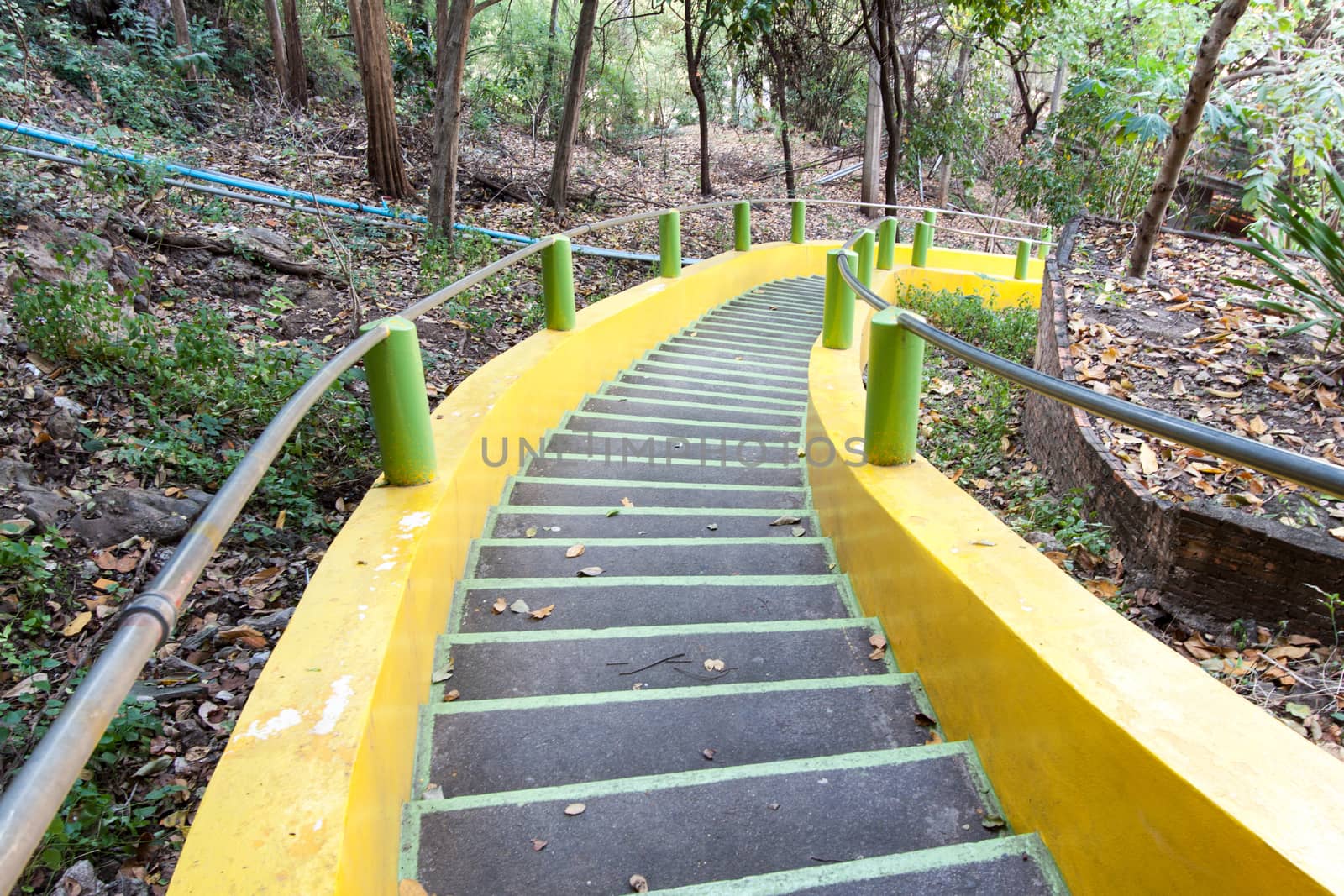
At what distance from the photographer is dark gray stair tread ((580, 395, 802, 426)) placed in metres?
5.76

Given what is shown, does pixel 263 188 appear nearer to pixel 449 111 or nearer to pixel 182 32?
pixel 449 111

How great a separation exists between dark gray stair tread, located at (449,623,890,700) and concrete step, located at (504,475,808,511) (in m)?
1.37

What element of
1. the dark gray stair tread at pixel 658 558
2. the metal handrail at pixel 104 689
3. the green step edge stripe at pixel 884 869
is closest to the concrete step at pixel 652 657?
the dark gray stair tread at pixel 658 558

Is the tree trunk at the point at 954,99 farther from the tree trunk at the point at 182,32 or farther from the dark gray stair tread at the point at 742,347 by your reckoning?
the tree trunk at the point at 182,32

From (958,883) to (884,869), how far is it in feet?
0.55

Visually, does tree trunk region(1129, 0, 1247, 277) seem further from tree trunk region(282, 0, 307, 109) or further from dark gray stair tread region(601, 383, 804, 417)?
tree trunk region(282, 0, 307, 109)

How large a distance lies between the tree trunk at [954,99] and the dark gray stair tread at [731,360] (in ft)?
43.9

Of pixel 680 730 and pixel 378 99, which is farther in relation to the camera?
pixel 378 99

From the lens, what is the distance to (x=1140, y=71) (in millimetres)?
13078

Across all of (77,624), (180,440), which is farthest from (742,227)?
(77,624)

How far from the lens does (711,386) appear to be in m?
6.67

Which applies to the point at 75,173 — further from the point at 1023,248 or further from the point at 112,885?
the point at 1023,248

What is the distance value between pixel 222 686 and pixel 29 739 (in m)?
0.66

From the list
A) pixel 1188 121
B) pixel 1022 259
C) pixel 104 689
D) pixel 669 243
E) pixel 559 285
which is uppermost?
pixel 1188 121
